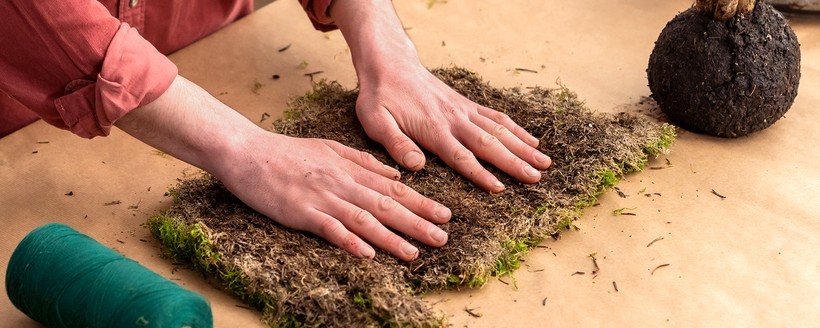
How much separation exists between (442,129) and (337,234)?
0.39 meters

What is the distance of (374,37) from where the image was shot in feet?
7.16

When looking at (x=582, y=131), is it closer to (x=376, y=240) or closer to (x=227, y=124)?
(x=376, y=240)

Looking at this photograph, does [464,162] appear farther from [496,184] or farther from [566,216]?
[566,216]

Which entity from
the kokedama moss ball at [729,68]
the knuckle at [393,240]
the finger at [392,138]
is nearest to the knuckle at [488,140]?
the finger at [392,138]

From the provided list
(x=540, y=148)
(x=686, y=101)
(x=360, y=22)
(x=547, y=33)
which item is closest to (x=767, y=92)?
(x=686, y=101)

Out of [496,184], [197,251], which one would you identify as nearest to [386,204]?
[496,184]

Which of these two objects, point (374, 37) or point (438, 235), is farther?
point (374, 37)

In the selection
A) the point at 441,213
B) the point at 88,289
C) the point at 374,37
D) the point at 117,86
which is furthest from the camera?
the point at 374,37

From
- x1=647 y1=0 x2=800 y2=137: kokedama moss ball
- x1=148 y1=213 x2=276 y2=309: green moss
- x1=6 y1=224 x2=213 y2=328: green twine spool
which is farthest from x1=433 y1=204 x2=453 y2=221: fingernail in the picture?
x1=647 y1=0 x2=800 y2=137: kokedama moss ball

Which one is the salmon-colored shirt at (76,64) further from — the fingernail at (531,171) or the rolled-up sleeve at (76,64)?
the fingernail at (531,171)

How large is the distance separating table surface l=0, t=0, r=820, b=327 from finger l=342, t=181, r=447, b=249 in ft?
0.36

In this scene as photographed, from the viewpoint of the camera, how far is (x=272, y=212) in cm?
180

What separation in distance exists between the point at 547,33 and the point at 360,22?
631 millimetres

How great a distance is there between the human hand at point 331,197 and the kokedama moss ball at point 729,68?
26.2 inches
